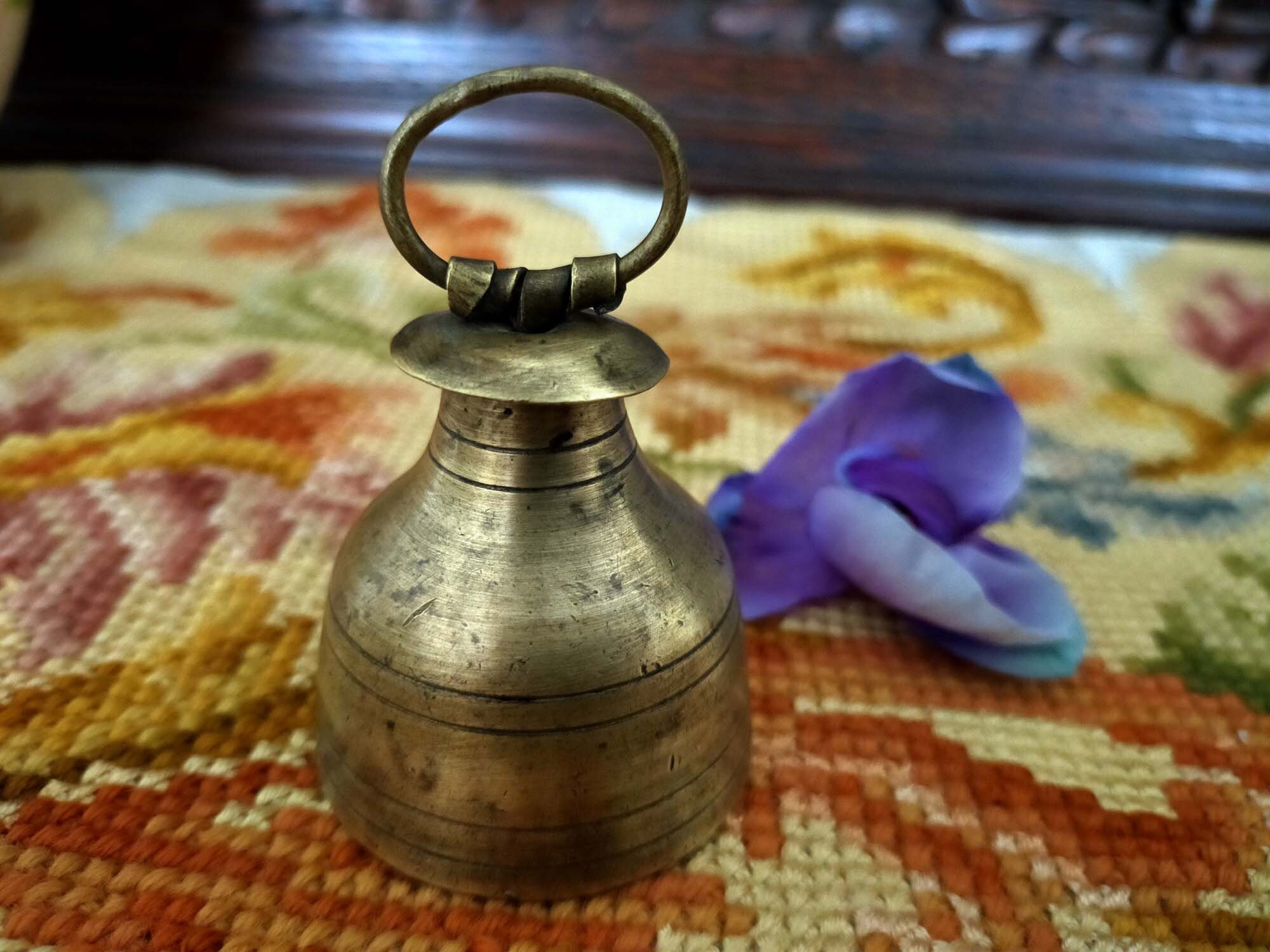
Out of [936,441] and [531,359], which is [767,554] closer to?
[936,441]

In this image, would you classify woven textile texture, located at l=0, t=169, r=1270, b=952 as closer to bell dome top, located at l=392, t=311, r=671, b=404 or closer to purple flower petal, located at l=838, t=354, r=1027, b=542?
purple flower petal, located at l=838, t=354, r=1027, b=542

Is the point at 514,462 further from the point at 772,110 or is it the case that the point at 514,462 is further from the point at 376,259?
the point at 772,110

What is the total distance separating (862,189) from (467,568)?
2.74 feet

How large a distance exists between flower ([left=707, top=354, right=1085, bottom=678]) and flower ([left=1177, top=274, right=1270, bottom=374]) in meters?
0.44

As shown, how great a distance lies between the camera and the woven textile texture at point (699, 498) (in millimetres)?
379

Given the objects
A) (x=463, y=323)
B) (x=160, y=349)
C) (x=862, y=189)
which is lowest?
(x=160, y=349)

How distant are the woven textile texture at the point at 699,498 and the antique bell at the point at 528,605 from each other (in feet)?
0.12

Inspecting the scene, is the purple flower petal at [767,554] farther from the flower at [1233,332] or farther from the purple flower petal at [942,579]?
the flower at [1233,332]

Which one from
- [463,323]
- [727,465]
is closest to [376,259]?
[727,465]

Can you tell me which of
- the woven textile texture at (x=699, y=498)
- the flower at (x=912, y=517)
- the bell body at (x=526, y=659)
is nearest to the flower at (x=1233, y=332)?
the woven textile texture at (x=699, y=498)

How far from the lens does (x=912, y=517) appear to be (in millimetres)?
543

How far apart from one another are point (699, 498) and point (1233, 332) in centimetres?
55

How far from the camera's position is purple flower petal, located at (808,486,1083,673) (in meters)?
0.49

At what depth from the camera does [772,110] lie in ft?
3.51
